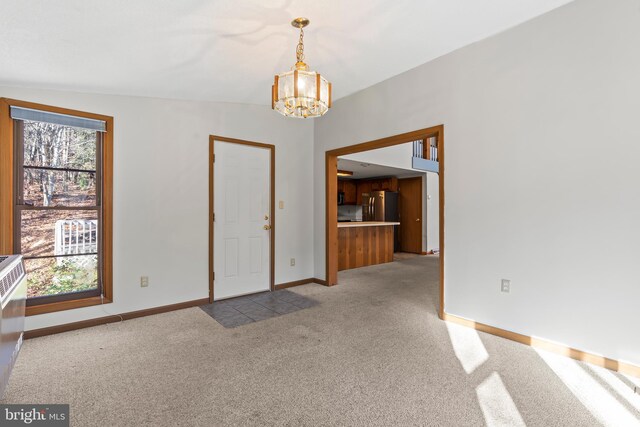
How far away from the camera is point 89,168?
126 inches

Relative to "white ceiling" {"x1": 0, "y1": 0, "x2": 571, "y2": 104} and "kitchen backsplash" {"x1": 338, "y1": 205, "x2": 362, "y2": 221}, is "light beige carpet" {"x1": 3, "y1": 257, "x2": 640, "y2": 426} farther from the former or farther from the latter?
"kitchen backsplash" {"x1": 338, "y1": 205, "x2": 362, "y2": 221}

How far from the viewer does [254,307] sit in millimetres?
3766

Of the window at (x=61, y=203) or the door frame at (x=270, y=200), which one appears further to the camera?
the door frame at (x=270, y=200)

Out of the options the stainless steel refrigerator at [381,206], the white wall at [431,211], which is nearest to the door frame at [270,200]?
the stainless steel refrigerator at [381,206]

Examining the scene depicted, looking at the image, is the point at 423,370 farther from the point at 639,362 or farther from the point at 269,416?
the point at 639,362

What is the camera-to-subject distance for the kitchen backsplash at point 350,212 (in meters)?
9.15

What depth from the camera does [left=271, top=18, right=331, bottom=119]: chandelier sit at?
7.26 ft

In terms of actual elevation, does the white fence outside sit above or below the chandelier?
below

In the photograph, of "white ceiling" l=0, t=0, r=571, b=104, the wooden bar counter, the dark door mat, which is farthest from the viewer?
the wooden bar counter

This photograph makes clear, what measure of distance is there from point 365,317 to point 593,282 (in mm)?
1984

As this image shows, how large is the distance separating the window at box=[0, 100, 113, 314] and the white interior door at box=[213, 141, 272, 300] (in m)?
1.21

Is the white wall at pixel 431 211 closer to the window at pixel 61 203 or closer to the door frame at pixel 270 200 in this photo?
the door frame at pixel 270 200

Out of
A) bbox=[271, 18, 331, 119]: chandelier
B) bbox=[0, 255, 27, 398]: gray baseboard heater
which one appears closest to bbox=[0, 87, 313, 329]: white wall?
bbox=[0, 255, 27, 398]: gray baseboard heater

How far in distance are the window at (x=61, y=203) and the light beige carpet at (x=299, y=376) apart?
51 cm
